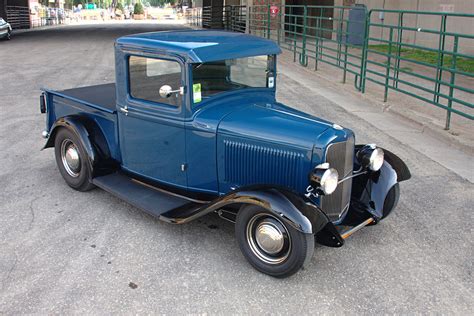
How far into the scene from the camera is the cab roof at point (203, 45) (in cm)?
394

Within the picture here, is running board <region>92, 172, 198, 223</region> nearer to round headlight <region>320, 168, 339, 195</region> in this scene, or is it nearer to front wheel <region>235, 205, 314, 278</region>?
front wheel <region>235, 205, 314, 278</region>

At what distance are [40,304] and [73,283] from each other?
0.30m

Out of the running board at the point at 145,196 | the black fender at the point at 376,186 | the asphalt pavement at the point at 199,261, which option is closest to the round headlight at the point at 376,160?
the black fender at the point at 376,186

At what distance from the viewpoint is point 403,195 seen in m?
5.10

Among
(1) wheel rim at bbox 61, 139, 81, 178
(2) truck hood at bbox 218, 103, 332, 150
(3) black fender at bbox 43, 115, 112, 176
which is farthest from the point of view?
(1) wheel rim at bbox 61, 139, 81, 178

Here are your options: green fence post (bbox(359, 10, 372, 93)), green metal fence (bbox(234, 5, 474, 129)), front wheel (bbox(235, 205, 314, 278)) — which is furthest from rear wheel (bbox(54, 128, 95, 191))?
green fence post (bbox(359, 10, 372, 93))

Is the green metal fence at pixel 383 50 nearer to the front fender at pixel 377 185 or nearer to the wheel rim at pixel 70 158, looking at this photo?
the front fender at pixel 377 185

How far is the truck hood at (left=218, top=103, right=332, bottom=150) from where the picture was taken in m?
3.67

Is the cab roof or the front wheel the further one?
the cab roof

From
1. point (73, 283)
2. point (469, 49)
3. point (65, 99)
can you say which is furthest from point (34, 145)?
point (469, 49)

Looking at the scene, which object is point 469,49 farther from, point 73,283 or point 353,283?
point 73,283

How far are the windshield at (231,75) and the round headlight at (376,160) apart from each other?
1.20 m

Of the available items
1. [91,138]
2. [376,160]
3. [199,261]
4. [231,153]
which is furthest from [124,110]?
[376,160]

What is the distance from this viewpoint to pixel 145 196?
14.2 feet
